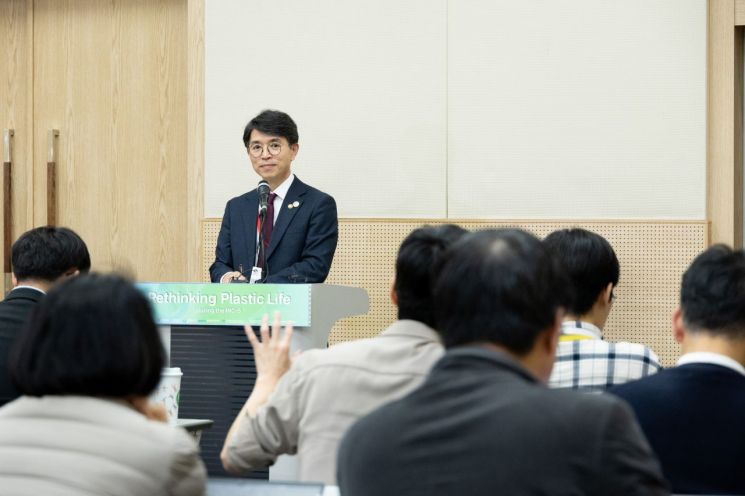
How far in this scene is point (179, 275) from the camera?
673 cm

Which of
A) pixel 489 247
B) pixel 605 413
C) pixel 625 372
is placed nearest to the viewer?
pixel 605 413

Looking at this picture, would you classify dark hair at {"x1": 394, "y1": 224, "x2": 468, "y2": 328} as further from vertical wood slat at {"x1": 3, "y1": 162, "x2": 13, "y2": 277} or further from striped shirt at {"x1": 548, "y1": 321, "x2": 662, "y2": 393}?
vertical wood slat at {"x1": 3, "y1": 162, "x2": 13, "y2": 277}

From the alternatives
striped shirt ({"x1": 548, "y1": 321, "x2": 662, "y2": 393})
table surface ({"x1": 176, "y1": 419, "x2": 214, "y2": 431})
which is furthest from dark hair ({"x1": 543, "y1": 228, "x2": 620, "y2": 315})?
table surface ({"x1": 176, "y1": 419, "x2": 214, "y2": 431})

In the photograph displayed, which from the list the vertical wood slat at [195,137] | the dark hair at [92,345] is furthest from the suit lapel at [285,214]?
the dark hair at [92,345]

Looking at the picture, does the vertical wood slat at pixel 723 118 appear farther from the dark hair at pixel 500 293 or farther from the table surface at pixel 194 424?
the dark hair at pixel 500 293

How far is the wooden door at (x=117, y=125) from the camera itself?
6746mm

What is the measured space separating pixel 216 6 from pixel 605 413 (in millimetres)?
5390

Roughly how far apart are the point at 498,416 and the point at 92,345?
1.98ft

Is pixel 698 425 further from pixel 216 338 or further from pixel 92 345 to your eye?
pixel 216 338

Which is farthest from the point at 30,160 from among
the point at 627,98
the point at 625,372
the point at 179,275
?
the point at 625,372

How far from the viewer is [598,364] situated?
2678 millimetres

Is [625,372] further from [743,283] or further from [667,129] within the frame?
[667,129]

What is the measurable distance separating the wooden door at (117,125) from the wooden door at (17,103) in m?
0.06

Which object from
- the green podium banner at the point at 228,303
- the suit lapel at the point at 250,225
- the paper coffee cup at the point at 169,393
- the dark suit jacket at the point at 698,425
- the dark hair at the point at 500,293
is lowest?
the paper coffee cup at the point at 169,393
